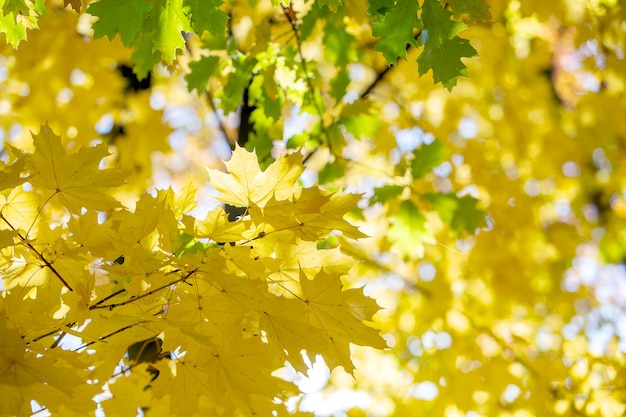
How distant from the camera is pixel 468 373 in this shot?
8.86 feet

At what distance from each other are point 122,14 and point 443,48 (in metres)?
0.72

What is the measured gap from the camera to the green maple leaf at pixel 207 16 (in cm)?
118

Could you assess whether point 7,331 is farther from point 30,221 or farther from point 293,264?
point 293,264

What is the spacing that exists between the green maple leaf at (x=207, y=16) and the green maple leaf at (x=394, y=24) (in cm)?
33

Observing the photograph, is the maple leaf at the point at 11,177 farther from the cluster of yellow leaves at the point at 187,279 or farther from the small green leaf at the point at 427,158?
the small green leaf at the point at 427,158

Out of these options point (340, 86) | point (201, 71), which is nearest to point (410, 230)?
point (340, 86)

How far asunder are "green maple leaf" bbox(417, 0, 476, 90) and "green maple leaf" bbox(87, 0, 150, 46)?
621 millimetres

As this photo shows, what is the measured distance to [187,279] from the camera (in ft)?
3.48

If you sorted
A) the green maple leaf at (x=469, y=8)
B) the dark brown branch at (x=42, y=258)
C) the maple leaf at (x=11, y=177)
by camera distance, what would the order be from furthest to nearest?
the green maple leaf at (x=469, y=8) < the dark brown branch at (x=42, y=258) < the maple leaf at (x=11, y=177)

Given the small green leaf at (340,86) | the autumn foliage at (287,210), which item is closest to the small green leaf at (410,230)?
the autumn foliage at (287,210)

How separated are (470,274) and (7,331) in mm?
3047

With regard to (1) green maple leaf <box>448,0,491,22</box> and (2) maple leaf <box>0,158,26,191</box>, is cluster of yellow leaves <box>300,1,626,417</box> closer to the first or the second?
(1) green maple leaf <box>448,0,491,22</box>

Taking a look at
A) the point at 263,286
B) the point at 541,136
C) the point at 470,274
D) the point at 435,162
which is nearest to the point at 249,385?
the point at 263,286

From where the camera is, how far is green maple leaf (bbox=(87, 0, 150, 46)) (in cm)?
121
